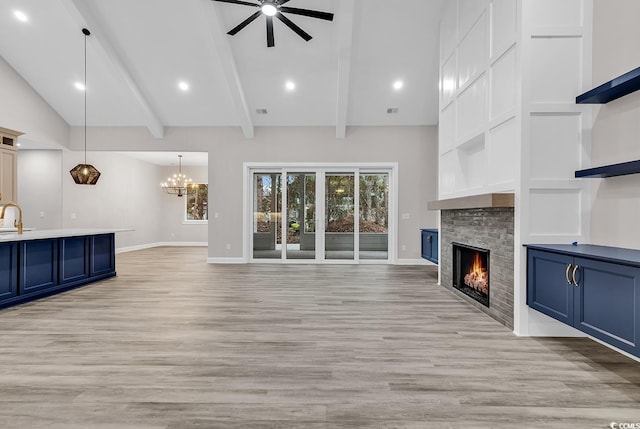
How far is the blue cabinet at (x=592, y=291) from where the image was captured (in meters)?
2.18

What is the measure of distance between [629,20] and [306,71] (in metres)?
4.87

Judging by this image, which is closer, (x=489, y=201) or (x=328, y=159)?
(x=489, y=201)

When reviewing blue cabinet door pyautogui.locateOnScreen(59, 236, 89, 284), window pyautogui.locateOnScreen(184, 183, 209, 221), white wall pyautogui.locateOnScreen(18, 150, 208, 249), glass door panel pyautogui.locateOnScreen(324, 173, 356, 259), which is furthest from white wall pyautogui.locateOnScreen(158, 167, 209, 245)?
blue cabinet door pyautogui.locateOnScreen(59, 236, 89, 284)

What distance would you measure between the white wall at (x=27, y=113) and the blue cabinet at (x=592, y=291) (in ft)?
30.2

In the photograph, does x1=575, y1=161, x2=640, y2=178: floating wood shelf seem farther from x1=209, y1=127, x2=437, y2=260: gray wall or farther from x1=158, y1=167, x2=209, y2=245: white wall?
x1=158, y1=167, x2=209, y2=245: white wall

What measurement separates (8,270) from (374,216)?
6.48 meters

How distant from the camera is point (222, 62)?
608 centimetres

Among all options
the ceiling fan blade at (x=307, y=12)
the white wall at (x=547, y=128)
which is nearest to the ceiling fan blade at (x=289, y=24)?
the ceiling fan blade at (x=307, y=12)

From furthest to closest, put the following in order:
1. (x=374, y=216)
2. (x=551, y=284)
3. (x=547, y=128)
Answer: (x=374, y=216), (x=547, y=128), (x=551, y=284)

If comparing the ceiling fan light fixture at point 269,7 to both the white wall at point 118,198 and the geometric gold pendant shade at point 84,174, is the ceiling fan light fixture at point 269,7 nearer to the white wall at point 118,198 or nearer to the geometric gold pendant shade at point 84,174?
the geometric gold pendant shade at point 84,174

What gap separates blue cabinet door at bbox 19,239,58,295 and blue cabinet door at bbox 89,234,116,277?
76 cm

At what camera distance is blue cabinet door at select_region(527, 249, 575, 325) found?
109 inches

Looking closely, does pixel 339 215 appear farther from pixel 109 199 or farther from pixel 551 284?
pixel 109 199

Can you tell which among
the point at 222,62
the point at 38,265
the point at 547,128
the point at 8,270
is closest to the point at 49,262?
the point at 38,265
